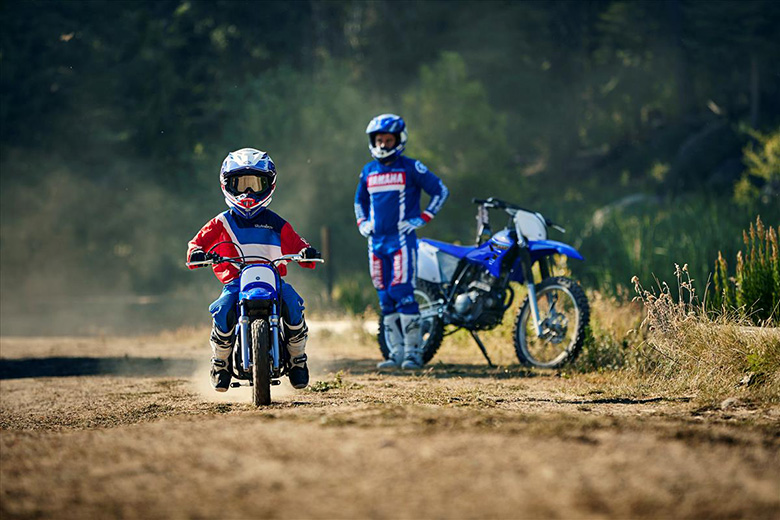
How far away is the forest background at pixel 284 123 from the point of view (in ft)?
92.6

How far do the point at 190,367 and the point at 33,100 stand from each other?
1945cm

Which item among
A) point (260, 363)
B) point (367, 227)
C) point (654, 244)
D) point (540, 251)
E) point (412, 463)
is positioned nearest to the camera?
point (412, 463)

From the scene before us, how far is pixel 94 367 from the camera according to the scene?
12.3 metres

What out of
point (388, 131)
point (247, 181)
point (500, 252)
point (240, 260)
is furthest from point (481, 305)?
point (240, 260)

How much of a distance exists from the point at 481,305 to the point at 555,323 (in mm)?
802

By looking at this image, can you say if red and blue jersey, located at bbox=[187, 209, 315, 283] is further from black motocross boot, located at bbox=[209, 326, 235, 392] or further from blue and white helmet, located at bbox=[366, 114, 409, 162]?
blue and white helmet, located at bbox=[366, 114, 409, 162]

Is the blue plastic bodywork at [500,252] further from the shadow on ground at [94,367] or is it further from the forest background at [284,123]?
the forest background at [284,123]

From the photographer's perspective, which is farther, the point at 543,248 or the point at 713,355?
the point at 543,248

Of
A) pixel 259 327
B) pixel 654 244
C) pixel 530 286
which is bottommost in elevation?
pixel 259 327

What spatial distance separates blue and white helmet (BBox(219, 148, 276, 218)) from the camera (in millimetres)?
7449

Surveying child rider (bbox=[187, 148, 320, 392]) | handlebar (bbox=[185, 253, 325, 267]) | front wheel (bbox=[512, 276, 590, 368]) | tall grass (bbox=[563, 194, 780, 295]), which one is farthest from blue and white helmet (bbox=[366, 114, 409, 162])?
handlebar (bbox=[185, 253, 325, 267])

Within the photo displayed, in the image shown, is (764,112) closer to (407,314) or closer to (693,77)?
(693,77)

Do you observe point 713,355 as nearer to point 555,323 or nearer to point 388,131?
point 555,323

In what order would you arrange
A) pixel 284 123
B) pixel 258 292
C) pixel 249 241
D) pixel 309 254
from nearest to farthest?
pixel 258 292
pixel 309 254
pixel 249 241
pixel 284 123
